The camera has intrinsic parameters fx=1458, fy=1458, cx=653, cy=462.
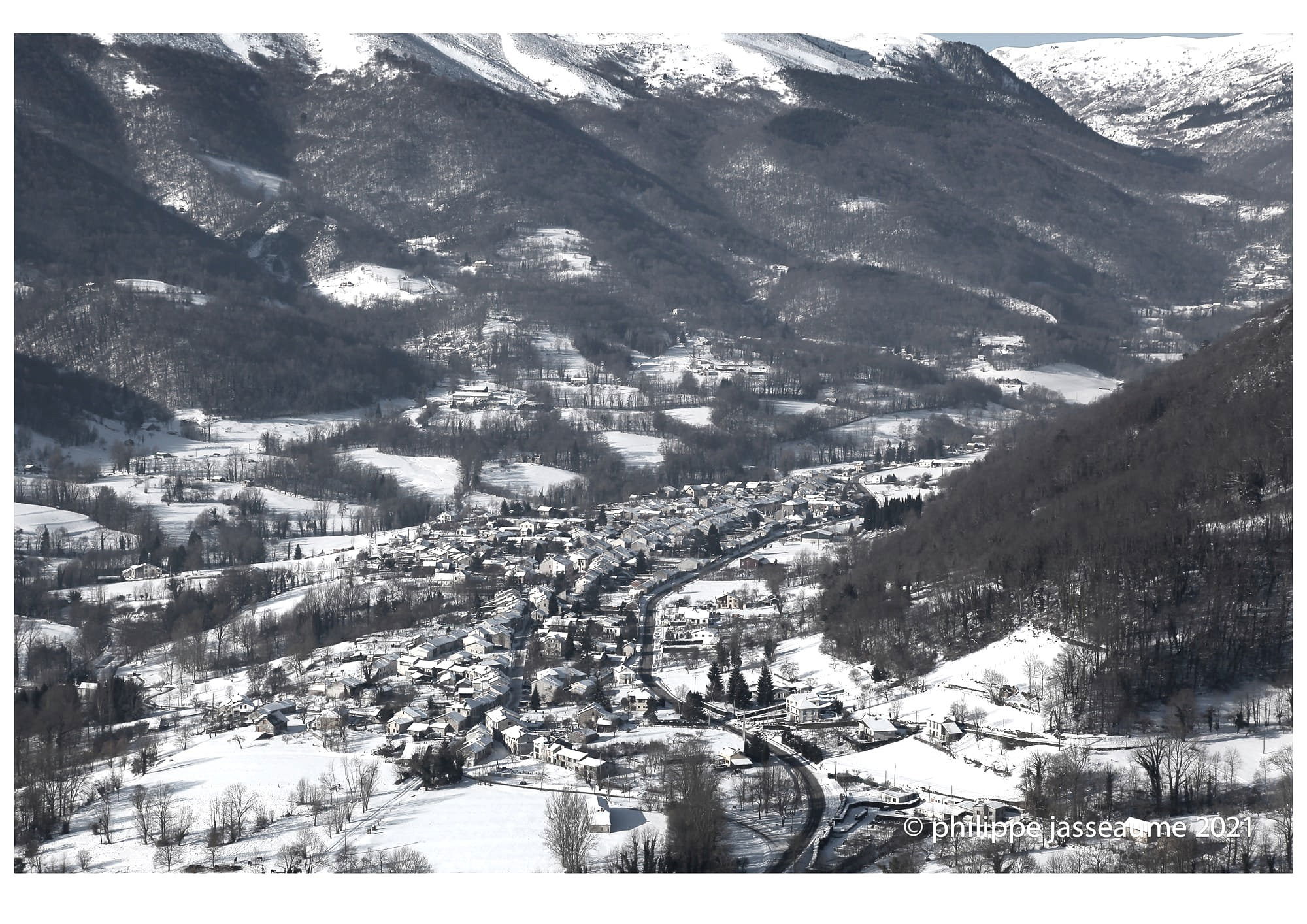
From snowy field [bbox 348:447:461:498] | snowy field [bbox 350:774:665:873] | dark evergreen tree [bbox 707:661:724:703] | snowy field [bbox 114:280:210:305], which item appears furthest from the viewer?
snowy field [bbox 114:280:210:305]

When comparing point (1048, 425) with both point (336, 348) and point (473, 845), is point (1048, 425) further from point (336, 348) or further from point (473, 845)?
point (336, 348)

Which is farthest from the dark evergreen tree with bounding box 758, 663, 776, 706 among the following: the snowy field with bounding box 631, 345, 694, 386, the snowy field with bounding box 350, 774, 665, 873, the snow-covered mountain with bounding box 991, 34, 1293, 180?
the snow-covered mountain with bounding box 991, 34, 1293, 180

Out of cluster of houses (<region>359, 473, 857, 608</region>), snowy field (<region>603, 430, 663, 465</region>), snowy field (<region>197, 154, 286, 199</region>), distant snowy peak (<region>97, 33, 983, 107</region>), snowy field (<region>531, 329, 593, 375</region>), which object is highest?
distant snowy peak (<region>97, 33, 983, 107</region>)

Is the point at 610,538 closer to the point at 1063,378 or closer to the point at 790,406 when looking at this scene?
the point at 790,406

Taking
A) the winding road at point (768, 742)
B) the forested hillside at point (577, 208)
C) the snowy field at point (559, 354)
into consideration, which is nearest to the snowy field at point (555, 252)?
the forested hillside at point (577, 208)

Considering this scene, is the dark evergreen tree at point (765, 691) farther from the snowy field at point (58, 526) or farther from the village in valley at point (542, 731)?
the snowy field at point (58, 526)

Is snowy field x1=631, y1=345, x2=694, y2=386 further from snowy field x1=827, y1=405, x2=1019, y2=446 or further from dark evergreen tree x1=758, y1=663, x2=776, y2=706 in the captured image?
dark evergreen tree x1=758, y1=663, x2=776, y2=706
